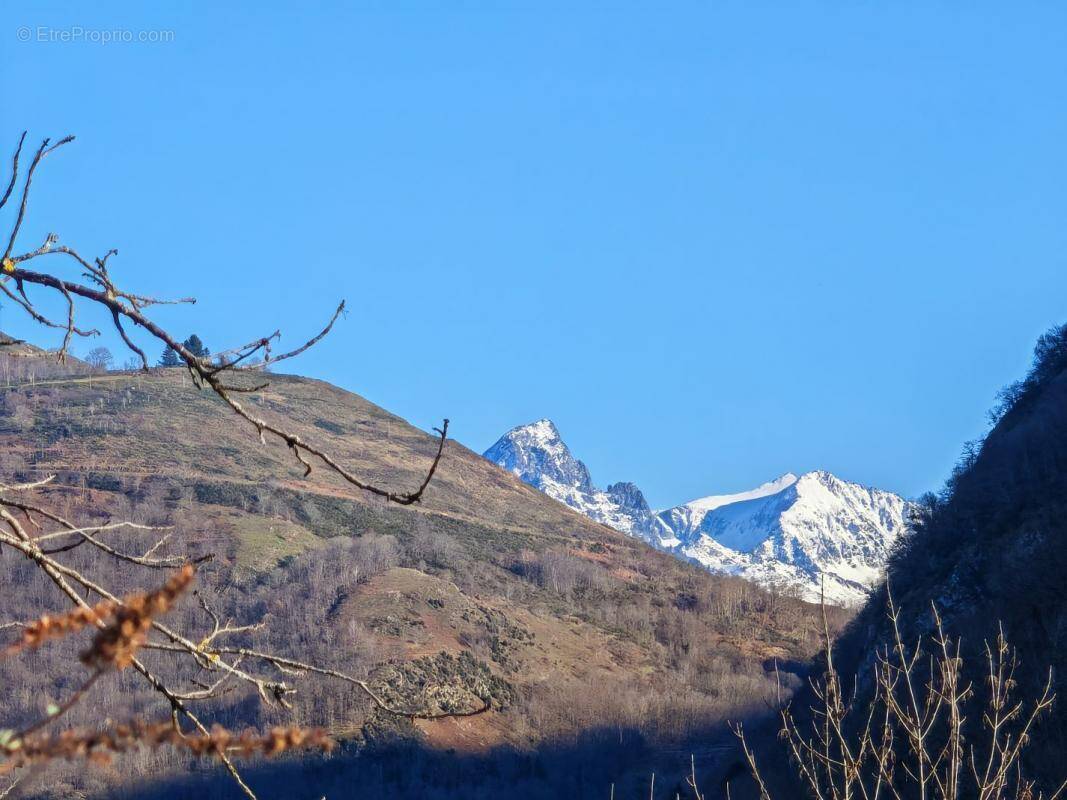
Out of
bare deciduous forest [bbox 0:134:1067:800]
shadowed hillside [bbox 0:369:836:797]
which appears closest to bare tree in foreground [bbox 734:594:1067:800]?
bare deciduous forest [bbox 0:134:1067:800]

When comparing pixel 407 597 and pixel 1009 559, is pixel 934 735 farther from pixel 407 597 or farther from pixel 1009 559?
pixel 407 597

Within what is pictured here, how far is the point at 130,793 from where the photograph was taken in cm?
5288

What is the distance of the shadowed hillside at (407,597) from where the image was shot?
6212cm

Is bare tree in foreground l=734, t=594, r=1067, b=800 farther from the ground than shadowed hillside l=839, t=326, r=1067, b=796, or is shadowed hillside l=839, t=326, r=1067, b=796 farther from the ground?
shadowed hillside l=839, t=326, r=1067, b=796

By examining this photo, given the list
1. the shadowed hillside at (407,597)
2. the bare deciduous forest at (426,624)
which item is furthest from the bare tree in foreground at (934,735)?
the shadowed hillside at (407,597)

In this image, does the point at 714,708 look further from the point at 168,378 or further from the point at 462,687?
the point at 168,378

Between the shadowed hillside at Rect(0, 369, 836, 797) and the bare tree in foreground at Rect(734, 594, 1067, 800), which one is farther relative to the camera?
the shadowed hillside at Rect(0, 369, 836, 797)

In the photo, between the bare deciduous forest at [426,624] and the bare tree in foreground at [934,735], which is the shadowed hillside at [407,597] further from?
the bare tree in foreground at [934,735]

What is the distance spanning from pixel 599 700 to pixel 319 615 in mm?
18485

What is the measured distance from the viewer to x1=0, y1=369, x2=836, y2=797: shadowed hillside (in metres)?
62.1

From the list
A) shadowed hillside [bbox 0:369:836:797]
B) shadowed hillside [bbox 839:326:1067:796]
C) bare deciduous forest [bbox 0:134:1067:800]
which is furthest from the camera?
shadowed hillside [bbox 0:369:836:797]

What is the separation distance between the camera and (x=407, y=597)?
77312 mm

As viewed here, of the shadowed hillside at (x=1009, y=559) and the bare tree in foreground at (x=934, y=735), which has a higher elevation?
the shadowed hillside at (x=1009, y=559)

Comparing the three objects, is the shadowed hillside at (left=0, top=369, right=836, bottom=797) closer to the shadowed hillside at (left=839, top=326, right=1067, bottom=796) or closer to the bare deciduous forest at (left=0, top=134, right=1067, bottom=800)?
the bare deciduous forest at (left=0, top=134, right=1067, bottom=800)
